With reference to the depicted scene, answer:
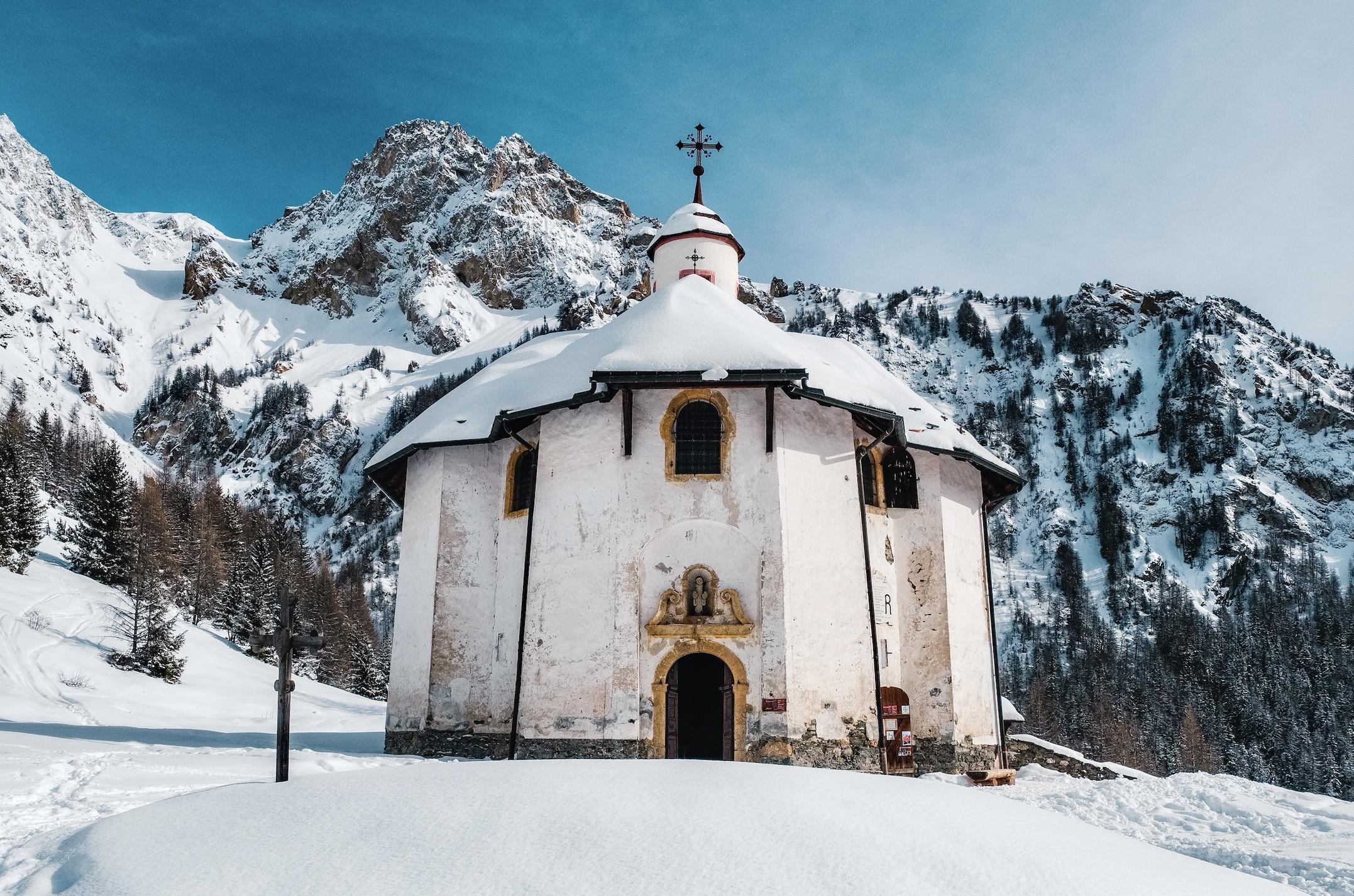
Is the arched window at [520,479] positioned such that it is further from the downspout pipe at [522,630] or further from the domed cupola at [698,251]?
the domed cupola at [698,251]

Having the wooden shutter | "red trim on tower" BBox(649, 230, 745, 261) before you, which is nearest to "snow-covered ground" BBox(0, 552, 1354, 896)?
the wooden shutter

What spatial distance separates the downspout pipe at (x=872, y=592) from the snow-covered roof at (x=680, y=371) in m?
0.92

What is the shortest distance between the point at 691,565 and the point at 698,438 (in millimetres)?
2582

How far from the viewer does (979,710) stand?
76.7 feet

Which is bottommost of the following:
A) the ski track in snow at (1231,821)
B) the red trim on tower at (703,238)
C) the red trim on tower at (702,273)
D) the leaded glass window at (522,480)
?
the ski track in snow at (1231,821)

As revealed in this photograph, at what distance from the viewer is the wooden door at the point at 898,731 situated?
21125 millimetres

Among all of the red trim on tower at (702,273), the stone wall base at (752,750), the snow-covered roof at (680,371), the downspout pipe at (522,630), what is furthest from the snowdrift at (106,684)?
the red trim on tower at (702,273)

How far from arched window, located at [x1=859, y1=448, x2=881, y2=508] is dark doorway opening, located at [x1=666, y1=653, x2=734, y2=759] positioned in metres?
5.25

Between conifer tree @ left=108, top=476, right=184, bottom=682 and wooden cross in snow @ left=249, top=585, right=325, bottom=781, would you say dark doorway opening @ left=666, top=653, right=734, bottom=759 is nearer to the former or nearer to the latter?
wooden cross in snow @ left=249, top=585, right=325, bottom=781

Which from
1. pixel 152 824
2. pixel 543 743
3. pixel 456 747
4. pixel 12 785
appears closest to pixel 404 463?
pixel 456 747

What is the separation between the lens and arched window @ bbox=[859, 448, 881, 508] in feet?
74.4

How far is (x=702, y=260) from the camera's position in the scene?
99.9 feet

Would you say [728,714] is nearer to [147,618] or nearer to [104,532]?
[147,618]

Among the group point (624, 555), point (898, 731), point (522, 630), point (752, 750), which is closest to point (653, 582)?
point (624, 555)
